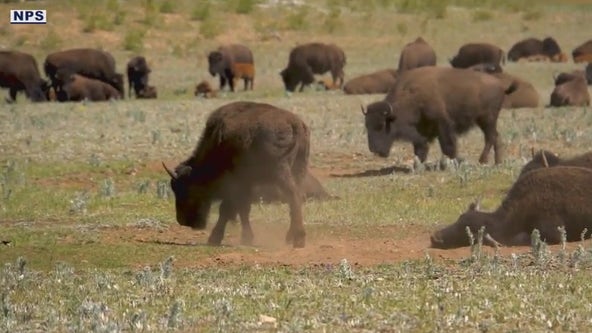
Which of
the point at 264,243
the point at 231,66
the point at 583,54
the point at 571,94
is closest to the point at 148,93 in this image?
the point at 231,66

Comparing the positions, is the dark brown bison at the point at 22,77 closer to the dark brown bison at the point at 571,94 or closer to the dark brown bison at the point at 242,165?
the dark brown bison at the point at 571,94

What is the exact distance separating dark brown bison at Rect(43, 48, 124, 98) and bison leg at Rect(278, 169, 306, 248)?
84.4 feet

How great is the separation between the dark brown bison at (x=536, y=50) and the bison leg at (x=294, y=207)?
34823 mm

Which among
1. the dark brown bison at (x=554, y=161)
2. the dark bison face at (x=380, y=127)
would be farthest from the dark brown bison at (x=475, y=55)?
the dark brown bison at (x=554, y=161)

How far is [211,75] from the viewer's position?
4331 cm

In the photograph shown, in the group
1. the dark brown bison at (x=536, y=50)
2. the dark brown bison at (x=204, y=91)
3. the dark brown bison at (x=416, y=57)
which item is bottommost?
the dark brown bison at (x=204, y=91)

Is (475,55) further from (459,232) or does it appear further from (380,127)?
(459,232)

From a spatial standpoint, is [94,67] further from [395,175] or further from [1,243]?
[1,243]

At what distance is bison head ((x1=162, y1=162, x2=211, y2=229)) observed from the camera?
1448cm

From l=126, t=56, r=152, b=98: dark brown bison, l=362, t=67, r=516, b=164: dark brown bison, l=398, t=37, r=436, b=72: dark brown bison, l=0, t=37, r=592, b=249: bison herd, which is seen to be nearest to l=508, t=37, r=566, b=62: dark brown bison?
l=0, t=37, r=592, b=249: bison herd

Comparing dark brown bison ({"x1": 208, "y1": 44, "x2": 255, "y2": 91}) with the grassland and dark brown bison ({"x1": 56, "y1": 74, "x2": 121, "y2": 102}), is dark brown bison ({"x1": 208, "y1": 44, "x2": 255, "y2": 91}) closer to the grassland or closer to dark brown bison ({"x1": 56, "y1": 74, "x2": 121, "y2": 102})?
the grassland

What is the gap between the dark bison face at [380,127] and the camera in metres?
20.7

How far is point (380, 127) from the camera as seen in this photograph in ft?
68.3

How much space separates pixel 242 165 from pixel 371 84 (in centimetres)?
2339
